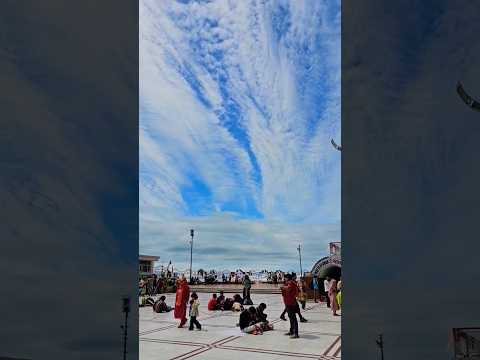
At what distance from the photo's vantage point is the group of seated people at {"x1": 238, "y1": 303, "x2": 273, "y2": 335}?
25.2 feet

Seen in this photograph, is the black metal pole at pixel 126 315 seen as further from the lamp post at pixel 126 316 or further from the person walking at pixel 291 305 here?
the person walking at pixel 291 305

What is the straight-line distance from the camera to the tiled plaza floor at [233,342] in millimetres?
5742

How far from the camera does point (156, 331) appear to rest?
808cm

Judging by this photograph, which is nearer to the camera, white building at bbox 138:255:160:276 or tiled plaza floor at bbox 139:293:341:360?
tiled plaza floor at bbox 139:293:341:360

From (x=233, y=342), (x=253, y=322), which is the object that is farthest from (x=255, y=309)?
(x=233, y=342)

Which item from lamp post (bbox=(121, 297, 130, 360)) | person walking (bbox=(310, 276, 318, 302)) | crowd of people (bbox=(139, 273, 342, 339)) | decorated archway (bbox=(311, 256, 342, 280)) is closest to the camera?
lamp post (bbox=(121, 297, 130, 360))

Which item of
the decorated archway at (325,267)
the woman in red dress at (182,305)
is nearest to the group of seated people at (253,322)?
the woman in red dress at (182,305)

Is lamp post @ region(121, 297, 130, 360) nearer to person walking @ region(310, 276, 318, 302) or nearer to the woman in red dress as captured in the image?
the woman in red dress

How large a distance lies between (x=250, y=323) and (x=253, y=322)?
100 millimetres
